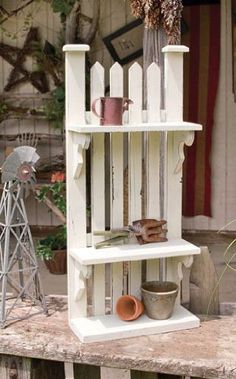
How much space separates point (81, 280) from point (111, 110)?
2.06 ft

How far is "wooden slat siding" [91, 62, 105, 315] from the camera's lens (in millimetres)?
2797

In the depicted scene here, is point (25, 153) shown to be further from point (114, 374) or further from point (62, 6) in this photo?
point (62, 6)

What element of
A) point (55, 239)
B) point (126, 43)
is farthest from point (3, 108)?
point (55, 239)

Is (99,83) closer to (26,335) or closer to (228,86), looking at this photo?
(26,335)

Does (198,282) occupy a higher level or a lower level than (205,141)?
lower

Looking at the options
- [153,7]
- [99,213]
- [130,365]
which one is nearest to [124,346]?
[130,365]

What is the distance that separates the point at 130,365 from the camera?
98.3 inches

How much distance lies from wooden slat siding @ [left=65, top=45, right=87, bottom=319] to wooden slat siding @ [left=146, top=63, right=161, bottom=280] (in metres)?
0.26

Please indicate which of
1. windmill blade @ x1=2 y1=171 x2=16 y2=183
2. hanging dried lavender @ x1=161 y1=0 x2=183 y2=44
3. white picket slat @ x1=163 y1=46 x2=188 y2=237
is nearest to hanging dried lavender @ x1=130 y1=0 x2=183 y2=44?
hanging dried lavender @ x1=161 y1=0 x2=183 y2=44

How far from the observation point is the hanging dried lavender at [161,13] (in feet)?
11.0

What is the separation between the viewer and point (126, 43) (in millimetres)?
7156

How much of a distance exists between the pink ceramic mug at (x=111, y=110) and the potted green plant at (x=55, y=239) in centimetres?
304

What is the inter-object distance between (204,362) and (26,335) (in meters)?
0.65

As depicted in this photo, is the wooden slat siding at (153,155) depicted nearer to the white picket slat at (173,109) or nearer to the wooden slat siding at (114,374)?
the white picket slat at (173,109)
